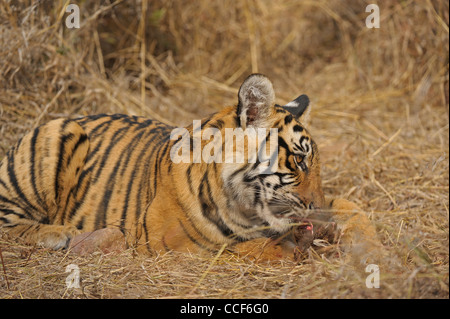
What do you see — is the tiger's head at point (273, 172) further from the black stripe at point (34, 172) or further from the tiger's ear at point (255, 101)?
the black stripe at point (34, 172)

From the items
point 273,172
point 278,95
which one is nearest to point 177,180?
point 273,172

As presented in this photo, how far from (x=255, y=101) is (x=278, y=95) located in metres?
3.63

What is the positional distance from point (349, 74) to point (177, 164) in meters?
4.34

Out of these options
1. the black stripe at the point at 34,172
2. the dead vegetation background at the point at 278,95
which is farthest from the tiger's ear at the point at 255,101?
the black stripe at the point at 34,172

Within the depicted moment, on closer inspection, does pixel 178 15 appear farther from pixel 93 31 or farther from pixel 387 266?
pixel 387 266

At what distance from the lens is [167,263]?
111 inches

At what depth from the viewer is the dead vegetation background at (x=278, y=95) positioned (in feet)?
8.37

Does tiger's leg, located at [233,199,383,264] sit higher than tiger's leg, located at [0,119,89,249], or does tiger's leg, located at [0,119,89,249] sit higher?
tiger's leg, located at [0,119,89,249]

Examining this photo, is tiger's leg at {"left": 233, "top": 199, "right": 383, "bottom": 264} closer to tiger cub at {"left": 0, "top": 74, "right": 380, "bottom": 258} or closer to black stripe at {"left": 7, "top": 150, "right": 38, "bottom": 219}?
tiger cub at {"left": 0, "top": 74, "right": 380, "bottom": 258}

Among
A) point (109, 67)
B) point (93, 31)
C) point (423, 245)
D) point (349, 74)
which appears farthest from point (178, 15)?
point (423, 245)

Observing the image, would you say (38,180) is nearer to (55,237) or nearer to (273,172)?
(55,237)

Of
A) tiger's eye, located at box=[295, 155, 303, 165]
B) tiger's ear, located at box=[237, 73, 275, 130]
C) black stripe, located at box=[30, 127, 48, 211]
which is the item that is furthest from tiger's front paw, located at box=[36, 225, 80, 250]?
tiger's eye, located at box=[295, 155, 303, 165]

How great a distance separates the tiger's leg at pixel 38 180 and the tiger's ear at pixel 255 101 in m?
1.22

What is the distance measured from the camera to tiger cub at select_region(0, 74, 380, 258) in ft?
9.04
